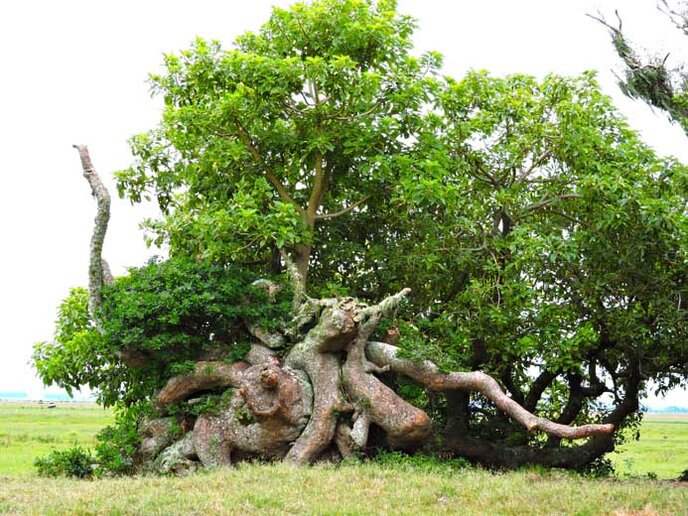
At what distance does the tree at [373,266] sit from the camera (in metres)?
16.5

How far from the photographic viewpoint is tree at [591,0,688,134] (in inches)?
721

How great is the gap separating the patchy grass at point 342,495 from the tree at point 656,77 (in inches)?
360

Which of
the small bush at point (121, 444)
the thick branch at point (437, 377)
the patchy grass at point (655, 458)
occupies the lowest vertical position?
the patchy grass at point (655, 458)

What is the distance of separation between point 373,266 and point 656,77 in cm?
800

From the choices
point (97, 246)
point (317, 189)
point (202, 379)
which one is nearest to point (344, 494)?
point (202, 379)

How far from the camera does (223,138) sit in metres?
19.5

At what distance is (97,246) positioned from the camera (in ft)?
59.8

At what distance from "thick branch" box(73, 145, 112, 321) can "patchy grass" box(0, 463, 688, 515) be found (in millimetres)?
4948

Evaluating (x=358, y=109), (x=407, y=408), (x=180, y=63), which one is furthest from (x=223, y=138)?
(x=407, y=408)

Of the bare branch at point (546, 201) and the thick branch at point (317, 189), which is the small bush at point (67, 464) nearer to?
the thick branch at point (317, 189)

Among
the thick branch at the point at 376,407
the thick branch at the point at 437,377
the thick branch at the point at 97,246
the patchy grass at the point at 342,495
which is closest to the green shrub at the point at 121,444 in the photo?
the thick branch at the point at 97,246

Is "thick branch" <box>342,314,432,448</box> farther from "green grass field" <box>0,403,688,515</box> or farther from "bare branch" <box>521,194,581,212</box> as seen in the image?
"bare branch" <box>521,194,581,212</box>

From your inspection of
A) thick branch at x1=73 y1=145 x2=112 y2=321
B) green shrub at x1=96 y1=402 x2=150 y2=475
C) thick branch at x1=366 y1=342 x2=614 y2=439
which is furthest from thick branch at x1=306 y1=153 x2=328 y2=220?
green shrub at x1=96 y1=402 x2=150 y2=475

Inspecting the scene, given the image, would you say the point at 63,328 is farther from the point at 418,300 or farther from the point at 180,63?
the point at 418,300
